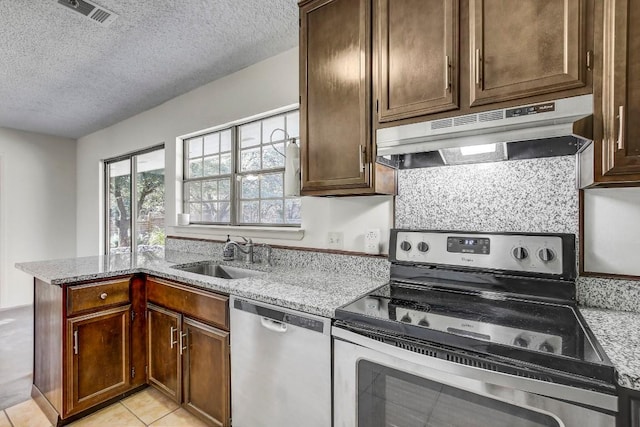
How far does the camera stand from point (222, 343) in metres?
1.68

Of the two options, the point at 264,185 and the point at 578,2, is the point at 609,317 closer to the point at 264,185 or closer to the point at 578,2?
the point at 578,2

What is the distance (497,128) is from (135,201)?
13.6 ft

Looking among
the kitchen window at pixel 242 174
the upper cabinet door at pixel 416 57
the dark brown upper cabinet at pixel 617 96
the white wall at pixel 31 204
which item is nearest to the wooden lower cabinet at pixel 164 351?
the kitchen window at pixel 242 174

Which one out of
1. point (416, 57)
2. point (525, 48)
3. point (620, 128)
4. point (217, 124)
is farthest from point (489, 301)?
point (217, 124)

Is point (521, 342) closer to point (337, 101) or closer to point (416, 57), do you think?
point (416, 57)

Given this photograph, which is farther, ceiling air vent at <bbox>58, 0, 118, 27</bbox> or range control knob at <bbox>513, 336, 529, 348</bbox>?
ceiling air vent at <bbox>58, 0, 118, 27</bbox>

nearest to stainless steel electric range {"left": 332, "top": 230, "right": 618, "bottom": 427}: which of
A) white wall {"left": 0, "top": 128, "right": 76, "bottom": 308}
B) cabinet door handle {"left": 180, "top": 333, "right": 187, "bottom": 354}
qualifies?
cabinet door handle {"left": 180, "top": 333, "right": 187, "bottom": 354}

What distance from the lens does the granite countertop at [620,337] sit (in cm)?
77

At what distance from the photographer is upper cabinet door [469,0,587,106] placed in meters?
1.08

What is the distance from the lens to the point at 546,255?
4.33 feet

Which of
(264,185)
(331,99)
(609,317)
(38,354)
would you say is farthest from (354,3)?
(38,354)

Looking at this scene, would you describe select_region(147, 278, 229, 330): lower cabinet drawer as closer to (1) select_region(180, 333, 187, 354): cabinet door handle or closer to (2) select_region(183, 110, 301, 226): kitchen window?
(1) select_region(180, 333, 187, 354): cabinet door handle

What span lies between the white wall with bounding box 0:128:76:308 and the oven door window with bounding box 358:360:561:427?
208 inches

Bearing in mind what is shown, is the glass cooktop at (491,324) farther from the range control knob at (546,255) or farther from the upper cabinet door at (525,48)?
the upper cabinet door at (525,48)
